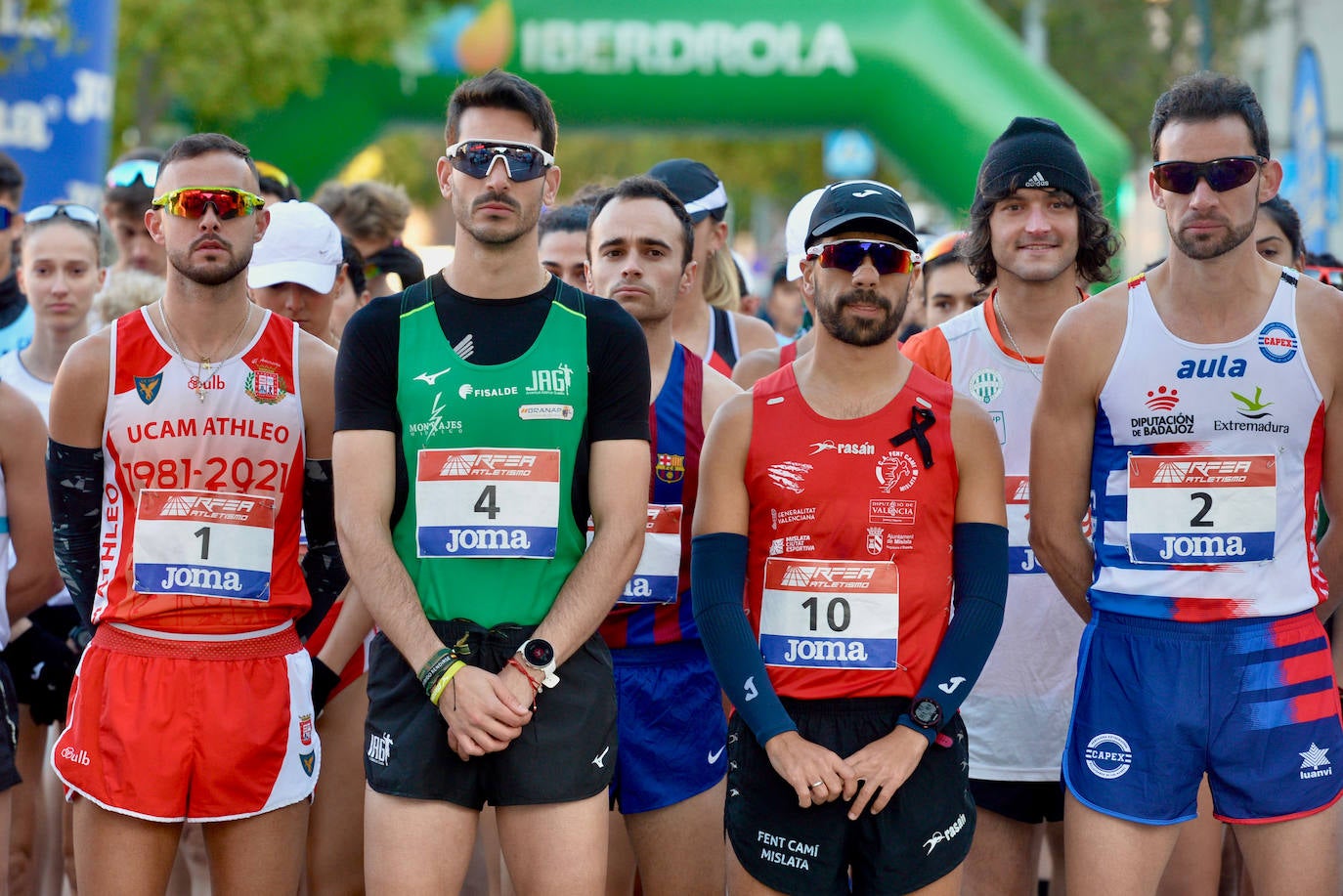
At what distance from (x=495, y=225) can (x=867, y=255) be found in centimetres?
91

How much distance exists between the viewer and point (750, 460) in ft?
13.2

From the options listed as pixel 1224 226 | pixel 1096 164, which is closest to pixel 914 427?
pixel 1224 226

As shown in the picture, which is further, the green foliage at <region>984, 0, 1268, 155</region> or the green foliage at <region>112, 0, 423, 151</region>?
the green foliage at <region>984, 0, 1268, 155</region>

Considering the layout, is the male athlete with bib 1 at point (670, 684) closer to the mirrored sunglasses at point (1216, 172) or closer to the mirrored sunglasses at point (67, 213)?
the mirrored sunglasses at point (1216, 172)

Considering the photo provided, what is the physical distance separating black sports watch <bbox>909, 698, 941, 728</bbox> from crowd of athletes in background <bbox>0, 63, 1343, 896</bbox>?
1022 mm

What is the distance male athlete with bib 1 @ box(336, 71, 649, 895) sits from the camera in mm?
3729

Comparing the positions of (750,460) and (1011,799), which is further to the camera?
(1011,799)

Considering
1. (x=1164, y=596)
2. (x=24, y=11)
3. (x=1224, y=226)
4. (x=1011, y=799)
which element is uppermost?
(x=24, y=11)

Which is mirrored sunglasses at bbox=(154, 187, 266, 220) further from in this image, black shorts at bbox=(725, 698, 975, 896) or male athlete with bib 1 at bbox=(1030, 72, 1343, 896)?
male athlete with bib 1 at bbox=(1030, 72, 1343, 896)

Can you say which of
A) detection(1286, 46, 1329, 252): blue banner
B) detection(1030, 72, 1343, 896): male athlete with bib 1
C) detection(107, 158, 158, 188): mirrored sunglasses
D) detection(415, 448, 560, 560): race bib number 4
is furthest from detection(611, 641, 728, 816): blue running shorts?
detection(1286, 46, 1329, 252): blue banner

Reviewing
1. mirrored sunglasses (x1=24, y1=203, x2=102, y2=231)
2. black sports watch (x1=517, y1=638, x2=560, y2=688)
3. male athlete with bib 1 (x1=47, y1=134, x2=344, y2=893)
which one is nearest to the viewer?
black sports watch (x1=517, y1=638, x2=560, y2=688)

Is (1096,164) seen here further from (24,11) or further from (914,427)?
(914,427)

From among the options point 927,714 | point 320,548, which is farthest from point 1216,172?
point 320,548

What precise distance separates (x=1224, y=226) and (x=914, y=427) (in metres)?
0.93
